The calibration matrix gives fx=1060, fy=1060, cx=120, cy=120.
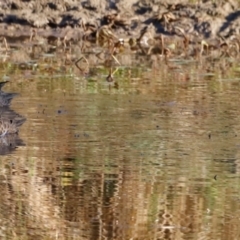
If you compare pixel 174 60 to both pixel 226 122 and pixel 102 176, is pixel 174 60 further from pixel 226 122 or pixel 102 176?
pixel 102 176

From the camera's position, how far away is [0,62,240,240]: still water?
5777 millimetres

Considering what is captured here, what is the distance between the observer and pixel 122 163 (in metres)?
7.26

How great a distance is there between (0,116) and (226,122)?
1896mm

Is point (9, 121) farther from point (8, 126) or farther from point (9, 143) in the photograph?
point (9, 143)

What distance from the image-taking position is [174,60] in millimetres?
13750

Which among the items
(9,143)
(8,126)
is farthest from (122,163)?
(8,126)

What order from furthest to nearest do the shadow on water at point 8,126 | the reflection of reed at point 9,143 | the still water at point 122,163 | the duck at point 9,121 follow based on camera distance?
the duck at point 9,121 < the shadow on water at point 8,126 < the reflection of reed at point 9,143 < the still water at point 122,163

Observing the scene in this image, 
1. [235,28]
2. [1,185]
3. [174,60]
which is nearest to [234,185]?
[1,185]

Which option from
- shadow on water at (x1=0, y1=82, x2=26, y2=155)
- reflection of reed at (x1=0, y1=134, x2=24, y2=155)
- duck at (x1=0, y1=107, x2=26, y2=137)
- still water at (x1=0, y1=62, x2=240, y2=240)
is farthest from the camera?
duck at (x1=0, y1=107, x2=26, y2=137)

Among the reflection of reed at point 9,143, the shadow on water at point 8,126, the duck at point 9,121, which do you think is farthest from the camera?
the duck at point 9,121

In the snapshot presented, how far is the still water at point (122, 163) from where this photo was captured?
5.78 metres

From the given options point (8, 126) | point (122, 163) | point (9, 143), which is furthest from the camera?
point (8, 126)

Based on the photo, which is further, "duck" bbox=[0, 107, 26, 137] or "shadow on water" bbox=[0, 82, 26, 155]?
"duck" bbox=[0, 107, 26, 137]

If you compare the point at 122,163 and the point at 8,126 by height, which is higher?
the point at 8,126
